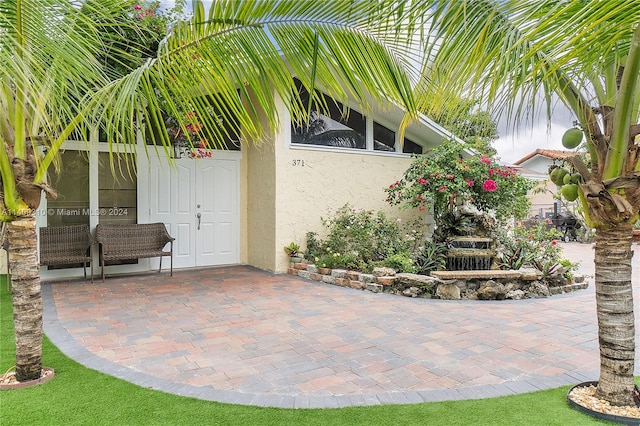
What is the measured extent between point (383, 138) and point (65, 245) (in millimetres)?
6814

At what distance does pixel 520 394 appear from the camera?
3088 millimetres

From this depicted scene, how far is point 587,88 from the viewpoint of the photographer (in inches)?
94.0

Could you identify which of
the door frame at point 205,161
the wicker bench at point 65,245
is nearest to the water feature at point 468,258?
the door frame at point 205,161

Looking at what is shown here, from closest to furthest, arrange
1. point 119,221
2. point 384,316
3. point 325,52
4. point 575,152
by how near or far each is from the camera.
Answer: point 325,52
point 575,152
point 384,316
point 119,221

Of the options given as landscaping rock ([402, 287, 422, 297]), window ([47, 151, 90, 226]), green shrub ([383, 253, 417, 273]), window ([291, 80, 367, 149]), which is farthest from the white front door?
landscaping rock ([402, 287, 422, 297])

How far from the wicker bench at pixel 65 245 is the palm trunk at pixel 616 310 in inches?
281

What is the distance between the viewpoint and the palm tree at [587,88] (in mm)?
1854

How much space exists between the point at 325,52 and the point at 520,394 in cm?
274

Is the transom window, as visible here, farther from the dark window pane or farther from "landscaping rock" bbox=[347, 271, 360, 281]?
"landscaping rock" bbox=[347, 271, 360, 281]

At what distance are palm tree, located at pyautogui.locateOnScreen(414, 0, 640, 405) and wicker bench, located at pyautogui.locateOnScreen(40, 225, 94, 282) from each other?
6640 millimetres

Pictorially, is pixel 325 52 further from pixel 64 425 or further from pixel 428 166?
pixel 428 166

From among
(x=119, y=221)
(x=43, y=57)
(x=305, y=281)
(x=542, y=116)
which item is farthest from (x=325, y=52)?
(x=119, y=221)

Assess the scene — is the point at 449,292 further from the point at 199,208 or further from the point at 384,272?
the point at 199,208

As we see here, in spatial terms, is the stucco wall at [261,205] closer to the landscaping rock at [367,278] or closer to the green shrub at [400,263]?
the landscaping rock at [367,278]
